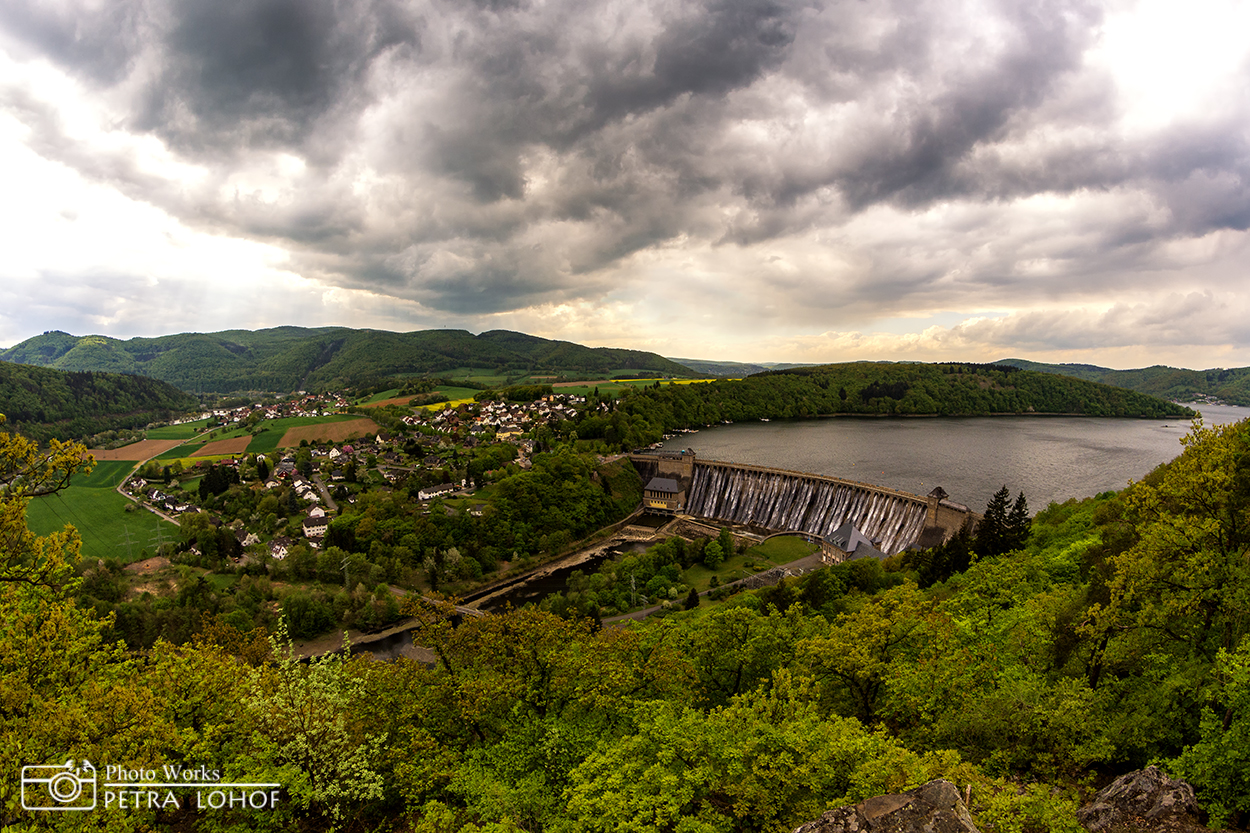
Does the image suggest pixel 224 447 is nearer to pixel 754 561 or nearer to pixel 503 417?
pixel 503 417

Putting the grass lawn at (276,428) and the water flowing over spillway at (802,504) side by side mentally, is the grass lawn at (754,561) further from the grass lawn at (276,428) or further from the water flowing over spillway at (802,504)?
the grass lawn at (276,428)

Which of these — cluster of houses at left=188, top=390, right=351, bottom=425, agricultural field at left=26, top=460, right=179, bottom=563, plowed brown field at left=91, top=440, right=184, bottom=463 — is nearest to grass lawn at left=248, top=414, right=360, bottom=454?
cluster of houses at left=188, top=390, right=351, bottom=425

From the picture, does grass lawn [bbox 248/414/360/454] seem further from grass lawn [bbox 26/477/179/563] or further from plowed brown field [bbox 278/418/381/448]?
grass lawn [bbox 26/477/179/563]

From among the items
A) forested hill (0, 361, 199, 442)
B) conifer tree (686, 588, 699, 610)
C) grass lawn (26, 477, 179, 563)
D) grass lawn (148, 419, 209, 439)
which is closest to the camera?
conifer tree (686, 588, 699, 610)

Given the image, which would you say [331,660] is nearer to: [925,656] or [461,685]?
[461,685]

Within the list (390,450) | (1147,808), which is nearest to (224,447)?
(390,450)
